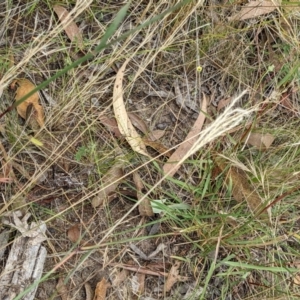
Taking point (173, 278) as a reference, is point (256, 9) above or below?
above

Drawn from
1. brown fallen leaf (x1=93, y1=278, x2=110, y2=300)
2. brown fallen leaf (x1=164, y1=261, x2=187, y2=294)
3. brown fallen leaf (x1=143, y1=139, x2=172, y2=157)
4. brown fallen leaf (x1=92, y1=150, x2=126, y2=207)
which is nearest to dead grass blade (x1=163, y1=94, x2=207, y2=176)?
brown fallen leaf (x1=143, y1=139, x2=172, y2=157)

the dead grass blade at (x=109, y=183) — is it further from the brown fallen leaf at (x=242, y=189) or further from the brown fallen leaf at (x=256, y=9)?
the brown fallen leaf at (x=256, y=9)

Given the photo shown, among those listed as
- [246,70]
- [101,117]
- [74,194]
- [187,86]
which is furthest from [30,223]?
[246,70]

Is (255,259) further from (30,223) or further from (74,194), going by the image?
(30,223)

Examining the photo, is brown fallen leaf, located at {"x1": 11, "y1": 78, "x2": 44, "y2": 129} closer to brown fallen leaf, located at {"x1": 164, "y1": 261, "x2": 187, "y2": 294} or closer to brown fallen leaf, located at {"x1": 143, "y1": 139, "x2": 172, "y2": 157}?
brown fallen leaf, located at {"x1": 143, "y1": 139, "x2": 172, "y2": 157}

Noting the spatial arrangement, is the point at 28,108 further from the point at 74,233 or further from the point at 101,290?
the point at 101,290

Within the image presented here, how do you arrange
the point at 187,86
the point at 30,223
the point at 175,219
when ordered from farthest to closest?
1. the point at 187,86
2. the point at 175,219
3. the point at 30,223

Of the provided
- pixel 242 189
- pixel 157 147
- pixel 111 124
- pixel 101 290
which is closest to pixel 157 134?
pixel 157 147
